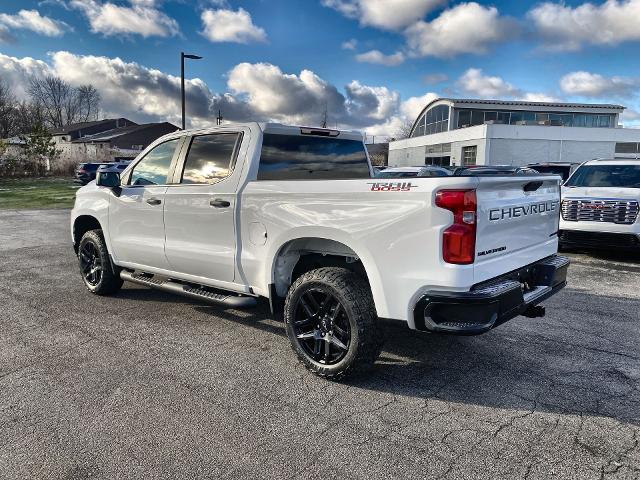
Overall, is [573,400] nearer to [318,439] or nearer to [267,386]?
[318,439]

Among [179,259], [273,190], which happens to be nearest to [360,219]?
[273,190]

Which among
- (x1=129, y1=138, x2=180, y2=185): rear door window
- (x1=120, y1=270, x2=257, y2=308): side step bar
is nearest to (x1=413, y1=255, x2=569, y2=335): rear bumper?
(x1=120, y1=270, x2=257, y2=308): side step bar

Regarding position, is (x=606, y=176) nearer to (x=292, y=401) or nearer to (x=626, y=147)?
(x=292, y=401)

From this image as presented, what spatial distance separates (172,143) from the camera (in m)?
4.99

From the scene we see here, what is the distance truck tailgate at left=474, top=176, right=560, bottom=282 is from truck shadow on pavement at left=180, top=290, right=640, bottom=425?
779 millimetres

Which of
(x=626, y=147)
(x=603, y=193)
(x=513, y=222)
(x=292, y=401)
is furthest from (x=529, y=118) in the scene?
(x=292, y=401)

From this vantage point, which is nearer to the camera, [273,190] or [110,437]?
[110,437]

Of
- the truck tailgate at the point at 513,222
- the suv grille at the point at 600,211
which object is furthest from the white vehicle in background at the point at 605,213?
the truck tailgate at the point at 513,222

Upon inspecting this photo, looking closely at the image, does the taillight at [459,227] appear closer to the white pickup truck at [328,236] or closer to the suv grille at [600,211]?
the white pickup truck at [328,236]

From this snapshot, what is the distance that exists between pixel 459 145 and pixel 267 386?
45.6 metres

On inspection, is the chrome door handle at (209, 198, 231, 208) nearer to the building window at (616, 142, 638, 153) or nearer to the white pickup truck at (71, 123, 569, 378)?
the white pickup truck at (71, 123, 569, 378)

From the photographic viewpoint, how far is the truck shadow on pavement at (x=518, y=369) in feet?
11.0

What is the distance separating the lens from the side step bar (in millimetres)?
4168

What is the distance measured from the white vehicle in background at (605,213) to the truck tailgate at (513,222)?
4.90 meters
